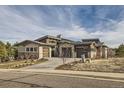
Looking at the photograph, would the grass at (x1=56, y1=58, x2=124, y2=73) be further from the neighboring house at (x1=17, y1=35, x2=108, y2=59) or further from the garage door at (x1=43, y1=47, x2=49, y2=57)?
the garage door at (x1=43, y1=47, x2=49, y2=57)

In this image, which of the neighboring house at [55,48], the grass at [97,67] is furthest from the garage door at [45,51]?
the grass at [97,67]

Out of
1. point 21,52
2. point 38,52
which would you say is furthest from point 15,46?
point 38,52

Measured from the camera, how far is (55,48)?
40312 millimetres

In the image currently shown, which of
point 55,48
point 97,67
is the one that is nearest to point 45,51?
point 55,48

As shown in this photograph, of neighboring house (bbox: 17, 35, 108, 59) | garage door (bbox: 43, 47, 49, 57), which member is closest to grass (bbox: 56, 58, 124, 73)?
neighboring house (bbox: 17, 35, 108, 59)

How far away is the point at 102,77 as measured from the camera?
14.8 m

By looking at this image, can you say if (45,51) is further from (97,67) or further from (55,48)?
(97,67)

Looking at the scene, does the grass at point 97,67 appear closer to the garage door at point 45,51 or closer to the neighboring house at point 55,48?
the neighboring house at point 55,48

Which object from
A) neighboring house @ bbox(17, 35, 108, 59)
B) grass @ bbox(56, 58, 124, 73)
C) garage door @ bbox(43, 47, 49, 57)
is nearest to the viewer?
grass @ bbox(56, 58, 124, 73)

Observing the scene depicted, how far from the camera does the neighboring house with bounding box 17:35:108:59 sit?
121 ft

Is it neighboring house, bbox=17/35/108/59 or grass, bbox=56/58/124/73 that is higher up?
neighboring house, bbox=17/35/108/59

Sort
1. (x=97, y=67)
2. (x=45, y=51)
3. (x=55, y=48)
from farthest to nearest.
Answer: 1. (x=55, y=48)
2. (x=45, y=51)
3. (x=97, y=67)
